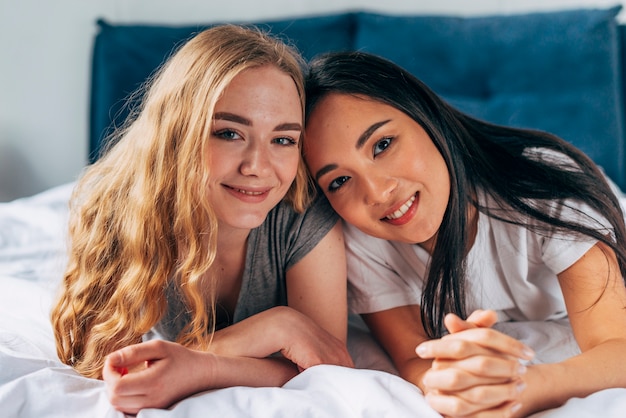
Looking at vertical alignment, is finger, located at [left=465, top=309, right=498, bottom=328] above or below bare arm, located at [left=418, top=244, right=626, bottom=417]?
above

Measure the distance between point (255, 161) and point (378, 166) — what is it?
0.21 m

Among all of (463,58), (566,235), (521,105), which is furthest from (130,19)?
(566,235)

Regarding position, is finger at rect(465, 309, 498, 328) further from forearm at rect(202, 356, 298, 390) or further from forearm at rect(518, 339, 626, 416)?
forearm at rect(202, 356, 298, 390)

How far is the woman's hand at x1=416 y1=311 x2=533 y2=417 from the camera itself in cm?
88

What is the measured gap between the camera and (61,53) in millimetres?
2645

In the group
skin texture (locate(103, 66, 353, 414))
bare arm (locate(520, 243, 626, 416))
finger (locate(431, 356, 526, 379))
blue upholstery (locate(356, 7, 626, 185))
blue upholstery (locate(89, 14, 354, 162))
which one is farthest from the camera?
blue upholstery (locate(89, 14, 354, 162))

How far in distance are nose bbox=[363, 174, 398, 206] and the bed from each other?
28cm

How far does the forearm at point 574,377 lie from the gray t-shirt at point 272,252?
0.46m

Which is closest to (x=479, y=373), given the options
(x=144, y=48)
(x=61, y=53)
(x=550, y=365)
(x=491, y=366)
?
(x=491, y=366)

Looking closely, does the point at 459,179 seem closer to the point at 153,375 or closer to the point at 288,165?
the point at 288,165

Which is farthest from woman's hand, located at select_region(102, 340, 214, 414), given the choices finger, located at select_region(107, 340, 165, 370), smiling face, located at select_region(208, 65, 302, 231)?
smiling face, located at select_region(208, 65, 302, 231)

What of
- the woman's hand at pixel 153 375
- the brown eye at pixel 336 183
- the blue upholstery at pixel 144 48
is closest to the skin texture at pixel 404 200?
the brown eye at pixel 336 183

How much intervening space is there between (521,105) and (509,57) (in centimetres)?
16

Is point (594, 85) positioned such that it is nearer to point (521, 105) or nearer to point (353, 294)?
point (521, 105)
